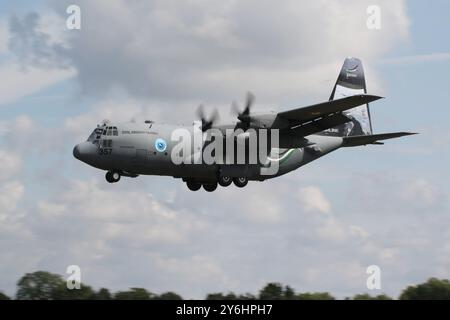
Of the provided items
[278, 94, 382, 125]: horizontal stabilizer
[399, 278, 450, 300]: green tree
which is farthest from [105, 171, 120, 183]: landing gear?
[399, 278, 450, 300]: green tree

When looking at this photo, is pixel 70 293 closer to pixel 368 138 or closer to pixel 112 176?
pixel 112 176

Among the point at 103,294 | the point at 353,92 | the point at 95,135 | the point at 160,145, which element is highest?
the point at 353,92

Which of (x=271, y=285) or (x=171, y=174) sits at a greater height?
(x=171, y=174)

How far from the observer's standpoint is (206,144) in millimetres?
38969

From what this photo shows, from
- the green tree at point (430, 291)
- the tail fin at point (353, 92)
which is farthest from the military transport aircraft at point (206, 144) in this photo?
the green tree at point (430, 291)

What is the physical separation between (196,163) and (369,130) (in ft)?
36.9

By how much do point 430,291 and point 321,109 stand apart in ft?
46.4

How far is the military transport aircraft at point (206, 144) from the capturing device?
124 feet

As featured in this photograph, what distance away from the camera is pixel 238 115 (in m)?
38.6

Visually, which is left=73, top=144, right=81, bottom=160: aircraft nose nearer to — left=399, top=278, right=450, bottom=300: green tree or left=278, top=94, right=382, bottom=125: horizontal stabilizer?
left=278, top=94, right=382, bottom=125: horizontal stabilizer

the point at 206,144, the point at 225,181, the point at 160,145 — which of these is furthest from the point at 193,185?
the point at 160,145

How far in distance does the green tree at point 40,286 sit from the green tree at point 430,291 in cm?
1792
